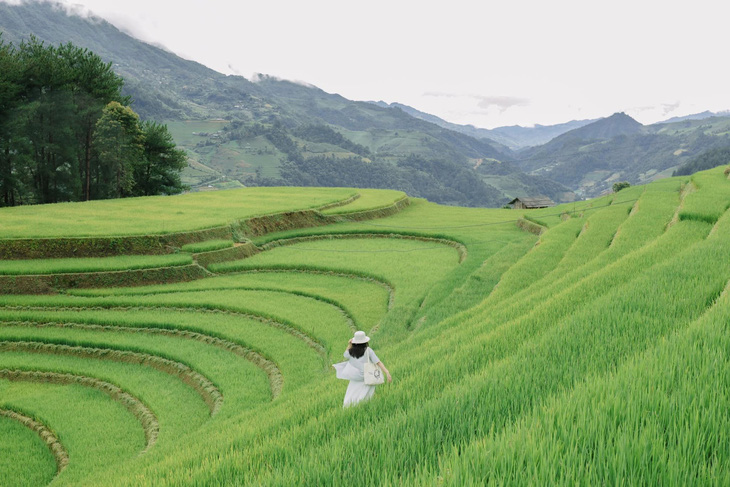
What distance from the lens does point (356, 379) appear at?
544 cm

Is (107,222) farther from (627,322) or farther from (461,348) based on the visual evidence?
(627,322)

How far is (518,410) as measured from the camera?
13.3 feet

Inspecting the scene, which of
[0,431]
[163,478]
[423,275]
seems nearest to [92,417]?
[0,431]

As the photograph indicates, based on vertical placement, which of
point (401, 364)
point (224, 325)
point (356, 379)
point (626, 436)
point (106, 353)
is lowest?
point (106, 353)

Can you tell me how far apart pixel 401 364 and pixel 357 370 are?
7.01 feet

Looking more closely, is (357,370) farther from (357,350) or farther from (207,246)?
(207,246)

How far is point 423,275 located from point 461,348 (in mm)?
14125

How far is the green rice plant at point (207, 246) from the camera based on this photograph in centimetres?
2339

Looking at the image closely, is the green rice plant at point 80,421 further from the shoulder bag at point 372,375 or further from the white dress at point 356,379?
the shoulder bag at point 372,375

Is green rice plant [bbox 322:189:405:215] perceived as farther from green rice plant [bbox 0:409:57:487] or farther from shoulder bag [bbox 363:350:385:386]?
shoulder bag [bbox 363:350:385:386]

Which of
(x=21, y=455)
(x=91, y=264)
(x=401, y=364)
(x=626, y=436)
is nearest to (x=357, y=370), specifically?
(x=401, y=364)

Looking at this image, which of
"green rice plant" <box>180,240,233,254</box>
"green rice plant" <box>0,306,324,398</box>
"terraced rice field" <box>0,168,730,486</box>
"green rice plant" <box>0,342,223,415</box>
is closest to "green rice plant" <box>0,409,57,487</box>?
"terraced rice field" <box>0,168,730,486</box>

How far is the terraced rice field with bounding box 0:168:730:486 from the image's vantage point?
3.01 metres

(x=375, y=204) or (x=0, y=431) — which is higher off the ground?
(x=375, y=204)
